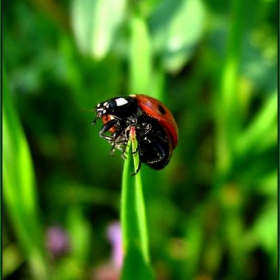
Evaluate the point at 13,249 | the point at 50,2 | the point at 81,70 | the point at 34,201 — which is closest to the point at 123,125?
the point at 34,201

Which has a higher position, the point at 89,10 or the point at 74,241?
the point at 89,10

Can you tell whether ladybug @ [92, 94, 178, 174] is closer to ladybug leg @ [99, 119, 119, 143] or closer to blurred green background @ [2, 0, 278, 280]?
ladybug leg @ [99, 119, 119, 143]

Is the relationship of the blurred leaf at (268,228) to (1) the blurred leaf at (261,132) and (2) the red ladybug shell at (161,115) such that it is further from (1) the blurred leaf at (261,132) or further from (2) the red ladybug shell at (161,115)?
(2) the red ladybug shell at (161,115)

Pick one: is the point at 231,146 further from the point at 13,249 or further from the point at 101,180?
the point at 13,249

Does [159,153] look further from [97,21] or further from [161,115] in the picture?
[97,21]

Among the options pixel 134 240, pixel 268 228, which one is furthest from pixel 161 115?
pixel 268 228

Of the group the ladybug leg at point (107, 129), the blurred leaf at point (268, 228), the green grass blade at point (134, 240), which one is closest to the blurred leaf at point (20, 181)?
the ladybug leg at point (107, 129)
